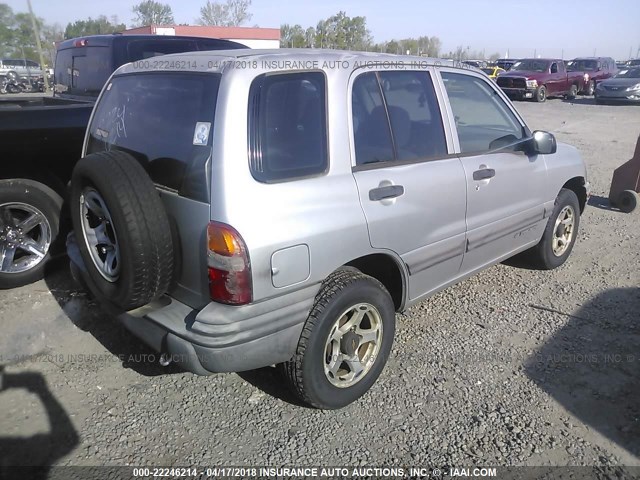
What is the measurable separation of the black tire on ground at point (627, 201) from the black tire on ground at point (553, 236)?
7.54ft

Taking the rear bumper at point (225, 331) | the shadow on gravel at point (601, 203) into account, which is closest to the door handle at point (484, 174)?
the rear bumper at point (225, 331)

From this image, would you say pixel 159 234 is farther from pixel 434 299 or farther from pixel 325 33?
pixel 325 33

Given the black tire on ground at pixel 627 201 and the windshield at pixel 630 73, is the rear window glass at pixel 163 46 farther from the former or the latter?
the windshield at pixel 630 73

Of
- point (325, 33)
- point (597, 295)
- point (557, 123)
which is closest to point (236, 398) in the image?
point (597, 295)

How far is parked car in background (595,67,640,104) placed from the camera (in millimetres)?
21219

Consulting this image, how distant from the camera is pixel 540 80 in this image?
73.4ft

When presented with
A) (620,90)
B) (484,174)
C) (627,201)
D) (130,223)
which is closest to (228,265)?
(130,223)

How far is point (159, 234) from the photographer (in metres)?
2.40

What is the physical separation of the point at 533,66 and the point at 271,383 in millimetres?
24748

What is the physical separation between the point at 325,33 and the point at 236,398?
6076 centimetres

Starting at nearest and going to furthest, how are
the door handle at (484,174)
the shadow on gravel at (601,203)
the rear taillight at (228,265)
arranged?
the rear taillight at (228,265) → the door handle at (484,174) → the shadow on gravel at (601,203)

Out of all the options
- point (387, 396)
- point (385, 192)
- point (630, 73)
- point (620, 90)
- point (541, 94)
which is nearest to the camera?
point (385, 192)

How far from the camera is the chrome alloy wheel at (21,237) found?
4.09 meters

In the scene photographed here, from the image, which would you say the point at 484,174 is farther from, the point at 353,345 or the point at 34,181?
the point at 34,181
